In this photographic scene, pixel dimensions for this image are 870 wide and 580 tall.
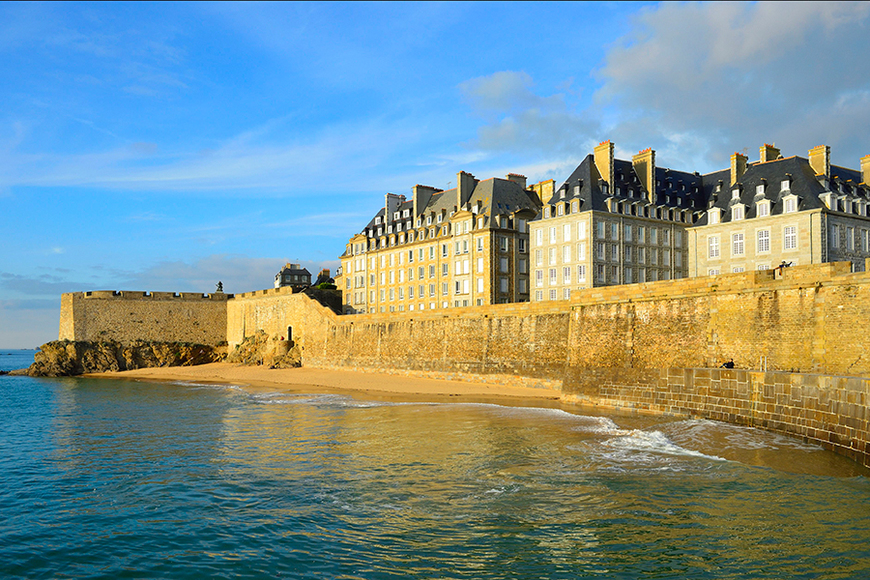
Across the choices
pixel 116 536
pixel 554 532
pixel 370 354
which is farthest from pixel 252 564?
pixel 370 354

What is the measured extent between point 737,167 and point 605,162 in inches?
301

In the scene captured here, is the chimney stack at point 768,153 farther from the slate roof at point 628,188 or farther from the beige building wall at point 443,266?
the beige building wall at point 443,266

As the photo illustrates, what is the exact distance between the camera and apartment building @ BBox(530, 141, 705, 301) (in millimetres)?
38250

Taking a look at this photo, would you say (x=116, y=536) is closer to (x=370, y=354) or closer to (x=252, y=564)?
(x=252, y=564)

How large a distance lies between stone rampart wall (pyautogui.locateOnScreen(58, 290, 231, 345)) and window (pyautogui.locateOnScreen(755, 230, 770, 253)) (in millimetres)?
39268

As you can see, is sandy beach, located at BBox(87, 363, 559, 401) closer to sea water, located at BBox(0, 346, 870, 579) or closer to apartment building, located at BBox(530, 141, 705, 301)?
sea water, located at BBox(0, 346, 870, 579)

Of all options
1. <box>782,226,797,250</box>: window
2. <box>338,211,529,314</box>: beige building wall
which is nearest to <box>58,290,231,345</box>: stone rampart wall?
<box>338,211,529,314</box>: beige building wall

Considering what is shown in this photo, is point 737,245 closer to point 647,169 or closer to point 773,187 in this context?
point 773,187

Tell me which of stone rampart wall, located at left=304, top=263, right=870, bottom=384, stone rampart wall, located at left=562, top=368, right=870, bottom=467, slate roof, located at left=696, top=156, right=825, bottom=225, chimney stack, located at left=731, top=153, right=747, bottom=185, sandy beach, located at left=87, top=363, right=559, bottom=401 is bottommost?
sandy beach, located at left=87, top=363, right=559, bottom=401

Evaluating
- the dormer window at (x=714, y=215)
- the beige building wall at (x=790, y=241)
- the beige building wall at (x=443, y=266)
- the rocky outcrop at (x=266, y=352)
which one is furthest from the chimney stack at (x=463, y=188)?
the beige building wall at (x=790, y=241)

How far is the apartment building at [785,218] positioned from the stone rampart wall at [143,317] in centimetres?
3648

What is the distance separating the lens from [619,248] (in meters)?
38.7

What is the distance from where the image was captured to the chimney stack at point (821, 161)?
3278 cm

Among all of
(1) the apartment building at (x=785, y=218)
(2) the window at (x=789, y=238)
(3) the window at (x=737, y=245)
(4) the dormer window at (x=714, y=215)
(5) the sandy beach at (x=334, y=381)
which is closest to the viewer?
(5) the sandy beach at (x=334, y=381)
